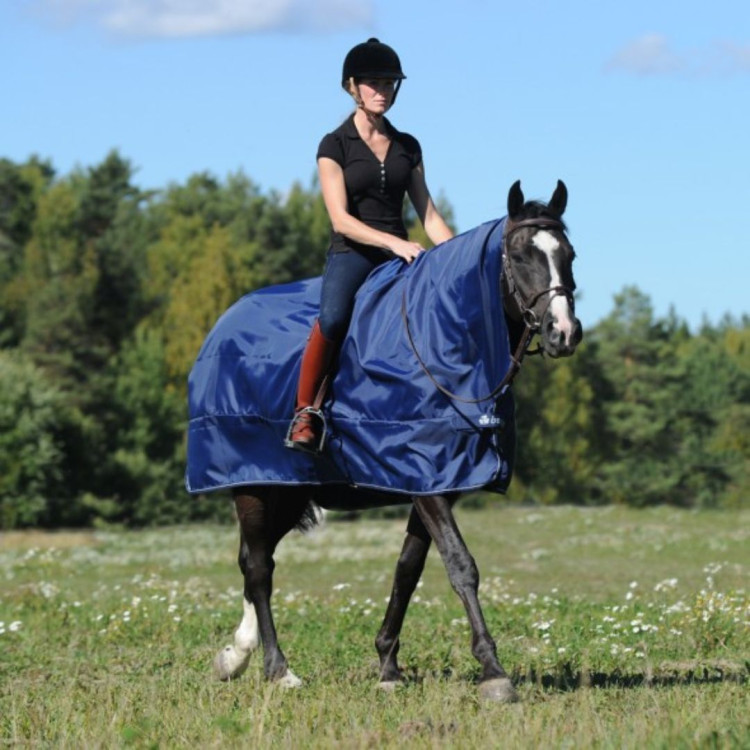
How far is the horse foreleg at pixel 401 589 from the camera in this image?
9.84 m

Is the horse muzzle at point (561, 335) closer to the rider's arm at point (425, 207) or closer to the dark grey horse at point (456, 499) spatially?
the dark grey horse at point (456, 499)

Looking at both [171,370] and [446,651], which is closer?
[446,651]

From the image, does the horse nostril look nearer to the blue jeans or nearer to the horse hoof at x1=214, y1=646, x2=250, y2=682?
the blue jeans

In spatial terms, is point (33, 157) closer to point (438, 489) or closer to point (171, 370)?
point (171, 370)

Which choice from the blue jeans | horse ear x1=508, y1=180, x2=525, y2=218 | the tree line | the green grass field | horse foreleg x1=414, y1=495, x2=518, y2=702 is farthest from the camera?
the tree line

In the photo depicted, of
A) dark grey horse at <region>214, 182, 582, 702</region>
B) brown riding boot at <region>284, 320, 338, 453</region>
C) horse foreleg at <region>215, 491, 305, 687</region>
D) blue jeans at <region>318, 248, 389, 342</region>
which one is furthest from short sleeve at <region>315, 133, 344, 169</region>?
horse foreleg at <region>215, 491, 305, 687</region>

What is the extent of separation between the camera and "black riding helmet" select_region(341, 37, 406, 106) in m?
9.80

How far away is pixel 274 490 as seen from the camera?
11281 mm

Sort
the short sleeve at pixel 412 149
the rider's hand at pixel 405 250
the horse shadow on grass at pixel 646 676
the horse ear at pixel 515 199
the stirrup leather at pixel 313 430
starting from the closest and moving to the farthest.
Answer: the horse ear at pixel 515 199, the horse shadow on grass at pixel 646 676, the rider's hand at pixel 405 250, the stirrup leather at pixel 313 430, the short sleeve at pixel 412 149

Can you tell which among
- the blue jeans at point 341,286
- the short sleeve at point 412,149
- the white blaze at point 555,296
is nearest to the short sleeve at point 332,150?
the short sleeve at point 412,149

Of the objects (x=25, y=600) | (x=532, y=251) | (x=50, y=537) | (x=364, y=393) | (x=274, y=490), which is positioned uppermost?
(x=532, y=251)

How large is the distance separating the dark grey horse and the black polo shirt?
1296 millimetres

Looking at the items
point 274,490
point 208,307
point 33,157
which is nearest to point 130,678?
point 274,490

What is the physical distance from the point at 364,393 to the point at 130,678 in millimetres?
Result: 2675
